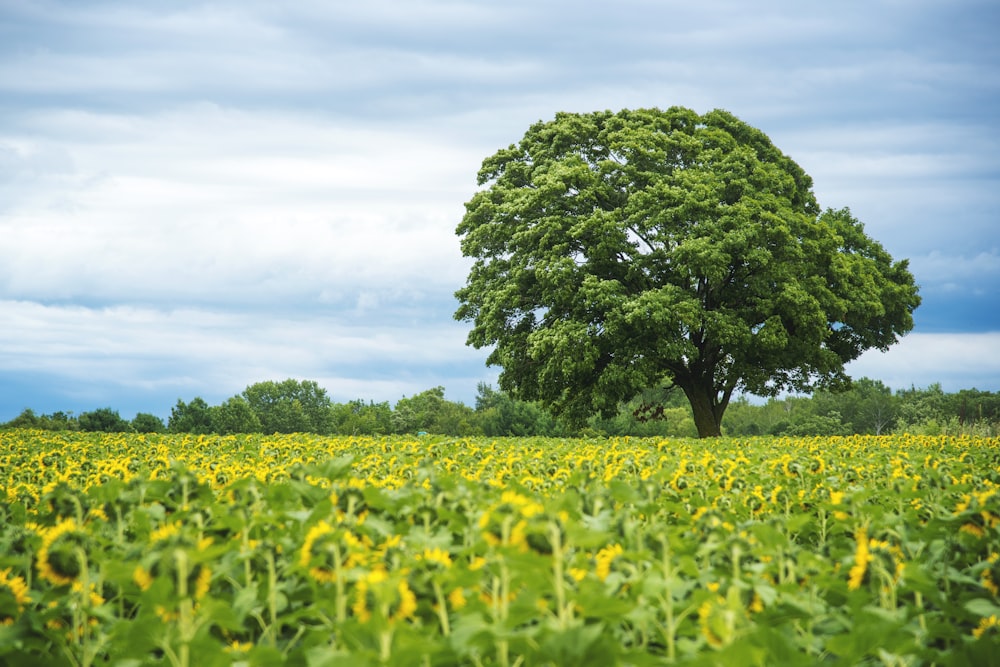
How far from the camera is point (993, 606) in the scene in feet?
8.93

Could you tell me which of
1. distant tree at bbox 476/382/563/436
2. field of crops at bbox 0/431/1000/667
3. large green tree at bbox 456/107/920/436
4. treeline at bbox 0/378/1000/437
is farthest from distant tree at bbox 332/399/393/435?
field of crops at bbox 0/431/1000/667

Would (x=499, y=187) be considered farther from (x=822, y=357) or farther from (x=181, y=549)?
(x=181, y=549)

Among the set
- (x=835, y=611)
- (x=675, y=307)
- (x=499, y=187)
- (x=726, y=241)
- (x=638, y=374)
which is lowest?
(x=835, y=611)

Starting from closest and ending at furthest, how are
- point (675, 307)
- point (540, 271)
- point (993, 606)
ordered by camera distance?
1. point (993, 606)
2. point (675, 307)
3. point (540, 271)

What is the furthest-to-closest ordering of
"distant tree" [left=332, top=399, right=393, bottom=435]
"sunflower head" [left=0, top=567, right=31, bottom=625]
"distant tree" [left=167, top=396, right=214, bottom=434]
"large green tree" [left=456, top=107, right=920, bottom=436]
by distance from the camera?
"distant tree" [left=332, top=399, right=393, bottom=435] → "distant tree" [left=167, top=396, right=214, bottom=434] → "large green tree" [left=456, top=107, right=920, bottom=436] → "sunflower head" [left=0, top=567, right=31, bottom=625]

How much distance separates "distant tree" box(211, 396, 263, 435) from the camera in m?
48.4

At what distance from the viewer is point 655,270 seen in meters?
23.7

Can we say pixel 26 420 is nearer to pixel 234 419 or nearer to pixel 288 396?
pixel 234 419

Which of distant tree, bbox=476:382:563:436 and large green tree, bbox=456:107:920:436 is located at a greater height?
large green tree, bbox=456:107:920:436

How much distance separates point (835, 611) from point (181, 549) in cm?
235

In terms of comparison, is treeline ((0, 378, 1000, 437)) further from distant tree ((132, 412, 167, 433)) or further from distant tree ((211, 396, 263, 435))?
distant tree ((132, 412, 167, 433))

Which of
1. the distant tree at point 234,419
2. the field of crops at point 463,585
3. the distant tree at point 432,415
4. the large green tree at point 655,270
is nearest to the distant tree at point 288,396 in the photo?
the distant tree at point 432,415

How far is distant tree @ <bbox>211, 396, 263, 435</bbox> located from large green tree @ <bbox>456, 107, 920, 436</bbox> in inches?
1046

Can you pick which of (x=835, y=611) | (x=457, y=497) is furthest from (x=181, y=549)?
(x=835, y=611)
